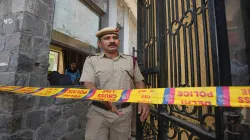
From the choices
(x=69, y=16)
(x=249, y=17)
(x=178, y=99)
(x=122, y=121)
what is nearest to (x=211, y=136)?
(x=178, y=99)

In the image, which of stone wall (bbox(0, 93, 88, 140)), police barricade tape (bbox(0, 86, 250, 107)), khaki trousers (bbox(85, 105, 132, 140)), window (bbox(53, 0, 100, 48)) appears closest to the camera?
police barricade tape (bbox(0, 86, 250, 107))

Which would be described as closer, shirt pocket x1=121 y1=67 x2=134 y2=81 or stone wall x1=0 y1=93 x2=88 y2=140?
shirt pocket x1=121 y1=67 x2=134 y2=81

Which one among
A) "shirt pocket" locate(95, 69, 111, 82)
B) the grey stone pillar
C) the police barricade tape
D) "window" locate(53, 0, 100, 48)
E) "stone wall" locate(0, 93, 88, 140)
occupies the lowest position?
"stone wall" locate(0, 93, 88, 140)

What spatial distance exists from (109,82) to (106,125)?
0.48 meters

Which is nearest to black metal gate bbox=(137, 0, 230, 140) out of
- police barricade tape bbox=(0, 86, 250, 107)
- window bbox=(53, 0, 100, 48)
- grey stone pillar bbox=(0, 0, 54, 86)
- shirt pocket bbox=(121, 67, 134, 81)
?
police barricade tape bbox=(0, 86, 250, 107)

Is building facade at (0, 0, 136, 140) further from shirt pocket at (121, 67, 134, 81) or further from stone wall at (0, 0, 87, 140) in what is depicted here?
shirt pocket at (121, 67, 134, 81)

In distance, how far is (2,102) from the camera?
1916 mm

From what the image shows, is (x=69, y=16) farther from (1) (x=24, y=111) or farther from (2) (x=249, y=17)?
(2) (x=249, y=17)

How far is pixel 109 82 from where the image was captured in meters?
1.66

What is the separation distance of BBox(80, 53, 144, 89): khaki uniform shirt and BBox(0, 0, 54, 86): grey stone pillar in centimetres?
98

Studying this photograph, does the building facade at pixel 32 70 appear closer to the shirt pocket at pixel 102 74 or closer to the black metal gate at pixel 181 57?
the shirt pocket at pixel 102 74

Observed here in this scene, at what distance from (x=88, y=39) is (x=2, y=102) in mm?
2587

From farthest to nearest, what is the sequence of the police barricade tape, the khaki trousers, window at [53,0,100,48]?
window at [53,0,100,48], the khaki trousers, the police barricade tape

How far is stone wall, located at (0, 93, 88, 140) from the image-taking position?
6.17 ft
